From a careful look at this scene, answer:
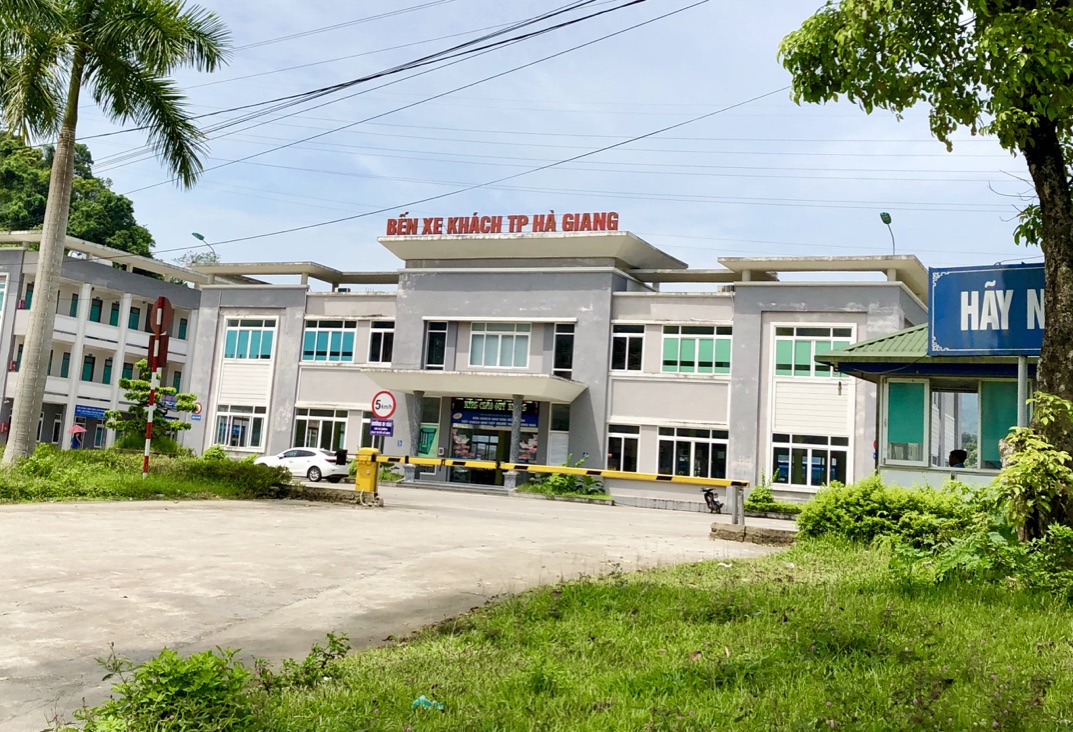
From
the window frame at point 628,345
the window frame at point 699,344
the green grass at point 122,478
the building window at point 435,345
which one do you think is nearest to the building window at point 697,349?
the window frame at point 699,344

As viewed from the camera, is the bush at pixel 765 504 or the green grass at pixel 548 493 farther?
the green grass at pixel 548 493

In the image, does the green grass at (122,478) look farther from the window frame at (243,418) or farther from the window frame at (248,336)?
the window frame at (248,336)

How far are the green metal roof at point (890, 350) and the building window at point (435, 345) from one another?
78.9 ft

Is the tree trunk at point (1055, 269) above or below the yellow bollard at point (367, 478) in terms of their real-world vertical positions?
above

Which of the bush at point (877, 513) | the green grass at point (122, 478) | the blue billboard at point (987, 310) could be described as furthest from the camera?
the green grass at point (122, 478)

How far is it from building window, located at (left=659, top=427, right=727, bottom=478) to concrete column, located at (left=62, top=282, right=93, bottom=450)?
101ft

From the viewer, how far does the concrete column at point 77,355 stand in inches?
1800

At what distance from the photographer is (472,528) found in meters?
15.3

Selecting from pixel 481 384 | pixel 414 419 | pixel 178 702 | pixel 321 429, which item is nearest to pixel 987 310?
pixel 178 702

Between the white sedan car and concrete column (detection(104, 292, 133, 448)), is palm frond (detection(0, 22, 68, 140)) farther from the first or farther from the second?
concrete column (detection(104, 292, 133, 448))

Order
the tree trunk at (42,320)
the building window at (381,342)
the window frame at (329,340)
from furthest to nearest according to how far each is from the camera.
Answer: the window frame at (329,340), the building window at (381,342), the tree trunk at (42,320)

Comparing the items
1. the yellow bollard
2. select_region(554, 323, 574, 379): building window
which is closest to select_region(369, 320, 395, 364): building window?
select_region(554, 323, 574, 379): building window

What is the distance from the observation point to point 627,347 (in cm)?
3534

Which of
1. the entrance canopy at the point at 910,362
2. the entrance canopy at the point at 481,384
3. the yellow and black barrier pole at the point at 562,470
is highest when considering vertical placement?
the entrance canopy at the point at 481,384
